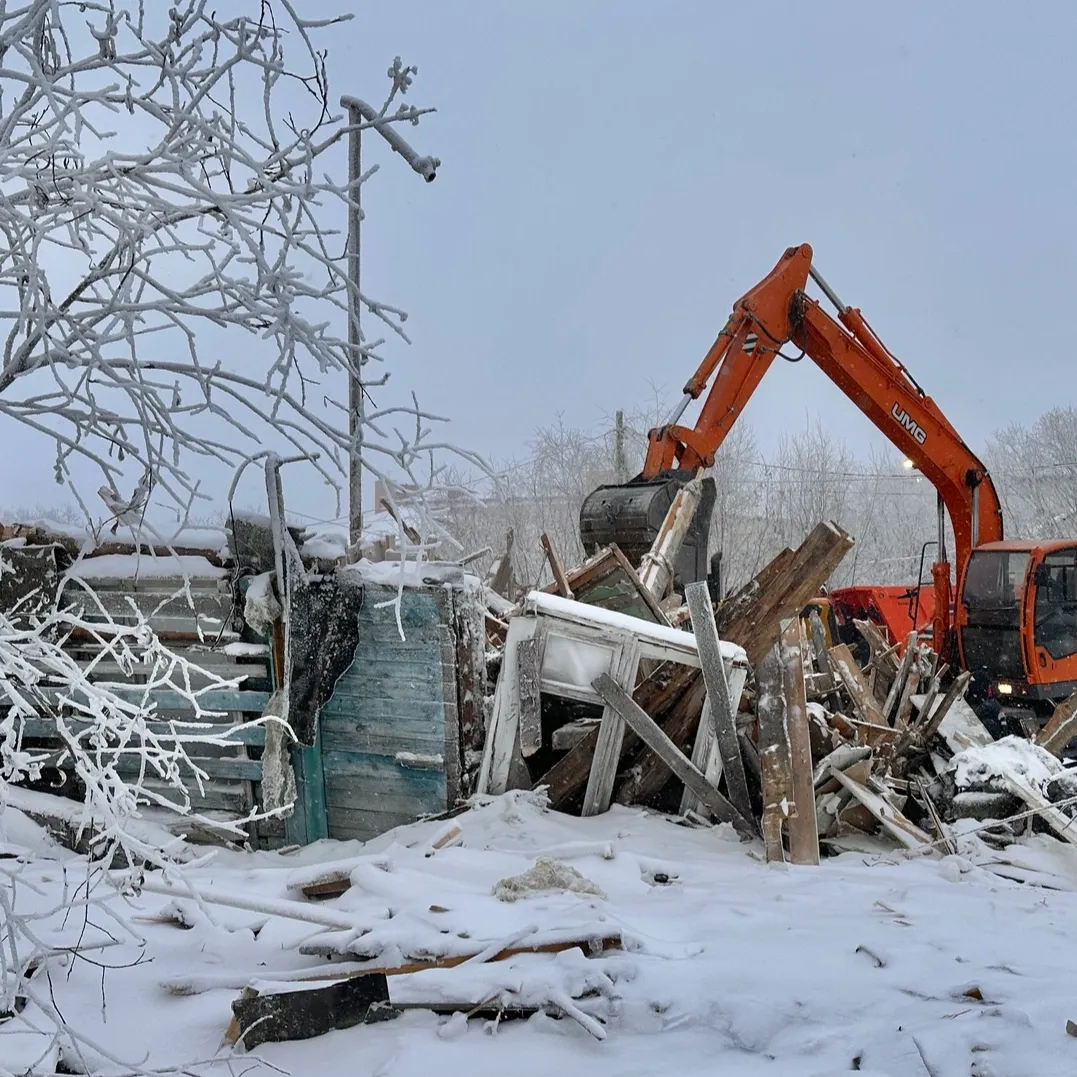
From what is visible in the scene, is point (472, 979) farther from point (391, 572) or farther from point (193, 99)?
point (391, 572)

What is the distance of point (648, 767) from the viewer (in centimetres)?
636

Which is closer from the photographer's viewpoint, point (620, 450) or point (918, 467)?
point (918, 467)

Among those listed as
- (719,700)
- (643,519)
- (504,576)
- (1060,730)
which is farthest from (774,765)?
(504,576)

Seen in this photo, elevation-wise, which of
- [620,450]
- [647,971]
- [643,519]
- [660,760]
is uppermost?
[620,450]

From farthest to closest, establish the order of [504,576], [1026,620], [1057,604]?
[504,576]
[1057,604]
[1026,620]

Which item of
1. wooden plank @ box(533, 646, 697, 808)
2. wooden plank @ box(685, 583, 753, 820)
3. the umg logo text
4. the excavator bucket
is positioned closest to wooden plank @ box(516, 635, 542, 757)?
wooden plank @ box(533, 646, 697, 808)

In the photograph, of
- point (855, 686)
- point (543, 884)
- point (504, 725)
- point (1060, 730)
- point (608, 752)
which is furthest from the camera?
point (855, 686)

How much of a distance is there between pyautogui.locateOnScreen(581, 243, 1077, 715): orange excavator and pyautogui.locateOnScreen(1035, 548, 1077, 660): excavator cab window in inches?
0.5

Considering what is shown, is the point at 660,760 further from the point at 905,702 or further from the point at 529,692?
the point at 905,702

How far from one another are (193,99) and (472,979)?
2.77 metres

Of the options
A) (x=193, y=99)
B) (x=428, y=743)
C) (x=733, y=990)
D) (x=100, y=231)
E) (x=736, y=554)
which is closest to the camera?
(x=193, y=99)

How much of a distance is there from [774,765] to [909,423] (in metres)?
6.98

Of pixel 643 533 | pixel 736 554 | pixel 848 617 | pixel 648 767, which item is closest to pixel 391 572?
pixel 648 767

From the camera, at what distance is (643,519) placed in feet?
29.2
